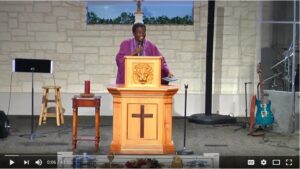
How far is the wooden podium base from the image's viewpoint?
673 cm

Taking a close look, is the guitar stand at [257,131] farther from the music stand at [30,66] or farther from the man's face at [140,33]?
the music stand at [30,66]

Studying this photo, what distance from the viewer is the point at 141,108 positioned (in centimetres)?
675

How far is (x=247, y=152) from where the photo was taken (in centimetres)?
712

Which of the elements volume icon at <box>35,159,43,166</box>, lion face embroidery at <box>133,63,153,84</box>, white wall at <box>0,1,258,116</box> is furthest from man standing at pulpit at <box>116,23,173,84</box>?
white wall at <box>0,1,258,116</box>

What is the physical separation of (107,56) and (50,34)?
112 cm

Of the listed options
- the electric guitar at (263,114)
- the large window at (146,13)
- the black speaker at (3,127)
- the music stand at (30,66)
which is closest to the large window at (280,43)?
the electric guitar at (263,114)

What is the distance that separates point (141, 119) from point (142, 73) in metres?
0.54

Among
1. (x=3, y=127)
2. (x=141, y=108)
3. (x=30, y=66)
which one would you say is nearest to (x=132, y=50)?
(x=141, y=108)

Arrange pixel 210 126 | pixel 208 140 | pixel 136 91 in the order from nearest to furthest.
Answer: pixel 136 91, pixel 208 140, pixel 210 126

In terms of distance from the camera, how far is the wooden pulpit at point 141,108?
22.1 feet

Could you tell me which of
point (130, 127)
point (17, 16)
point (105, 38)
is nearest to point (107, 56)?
point (105, 38)

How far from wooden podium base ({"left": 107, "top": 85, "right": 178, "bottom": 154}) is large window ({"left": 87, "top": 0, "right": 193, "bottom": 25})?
13.0 feet

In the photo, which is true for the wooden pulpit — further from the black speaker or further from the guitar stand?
the guitar stand

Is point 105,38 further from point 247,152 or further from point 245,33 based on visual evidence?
point 247,152
